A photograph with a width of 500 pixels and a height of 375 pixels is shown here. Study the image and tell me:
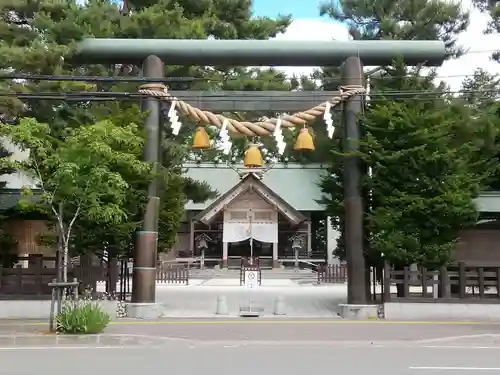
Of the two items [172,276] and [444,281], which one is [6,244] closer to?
[444,281]

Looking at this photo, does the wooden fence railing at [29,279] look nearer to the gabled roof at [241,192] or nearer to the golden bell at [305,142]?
the golden bell at [305,142]

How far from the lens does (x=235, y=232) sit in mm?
40812

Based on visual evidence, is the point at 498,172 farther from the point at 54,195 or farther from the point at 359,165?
the point at 54,195

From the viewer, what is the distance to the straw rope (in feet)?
53.8

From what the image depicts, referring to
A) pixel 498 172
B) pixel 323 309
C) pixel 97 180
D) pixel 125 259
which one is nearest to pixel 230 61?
pixel 97 180

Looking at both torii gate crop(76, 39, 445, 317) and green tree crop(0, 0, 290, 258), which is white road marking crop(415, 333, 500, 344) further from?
green tree crop(0, 0, 290, 258)

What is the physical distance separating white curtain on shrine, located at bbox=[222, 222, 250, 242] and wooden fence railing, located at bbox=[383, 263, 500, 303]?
80.0 ft

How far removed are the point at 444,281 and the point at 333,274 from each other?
14921mm

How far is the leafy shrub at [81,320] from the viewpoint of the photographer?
1278 centimetres

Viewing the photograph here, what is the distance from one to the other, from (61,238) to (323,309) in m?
8.35

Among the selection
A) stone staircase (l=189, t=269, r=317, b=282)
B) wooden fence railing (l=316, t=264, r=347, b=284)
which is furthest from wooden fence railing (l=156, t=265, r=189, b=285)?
wooden fence railing (l=316, t=264, r=347, b=284)

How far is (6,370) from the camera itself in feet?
29.7

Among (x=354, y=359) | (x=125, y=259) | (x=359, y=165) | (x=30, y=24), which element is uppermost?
(x=30, y=24)

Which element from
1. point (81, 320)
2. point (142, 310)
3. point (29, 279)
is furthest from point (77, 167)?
point (29, 279)
